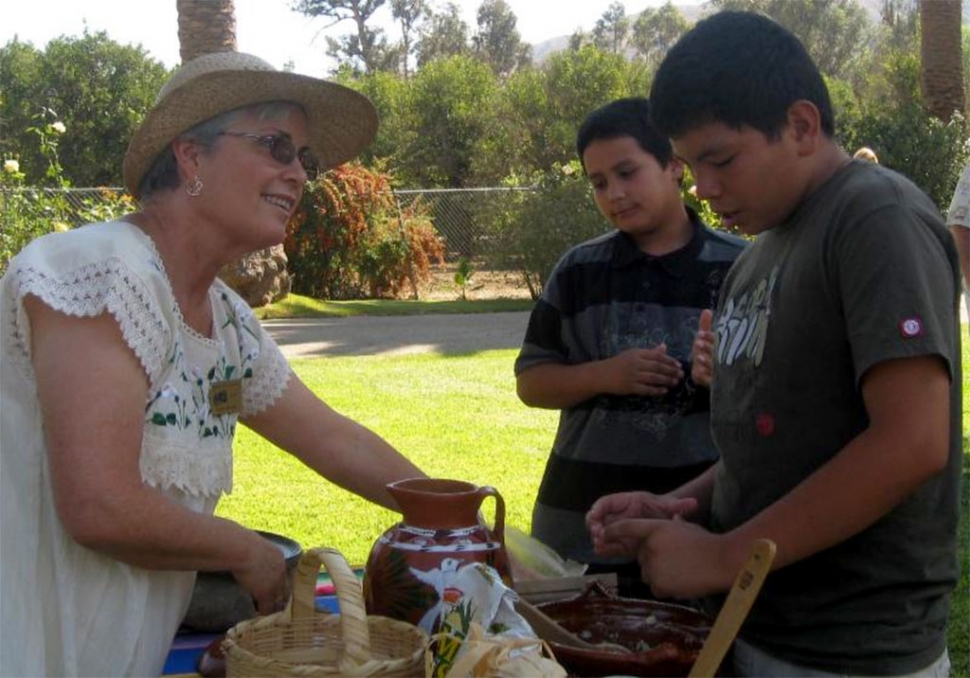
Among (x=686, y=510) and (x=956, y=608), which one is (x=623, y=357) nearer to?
(x=686, y=510)

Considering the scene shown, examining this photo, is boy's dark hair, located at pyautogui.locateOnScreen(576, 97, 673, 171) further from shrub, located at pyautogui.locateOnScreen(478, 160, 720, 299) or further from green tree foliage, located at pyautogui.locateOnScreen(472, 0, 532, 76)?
green tree foliage, located at pyautogui.locateOnScreen(472, 0, 532, 76)

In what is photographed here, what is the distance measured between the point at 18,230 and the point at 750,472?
8.53m

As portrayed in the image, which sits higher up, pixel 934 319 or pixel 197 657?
pixel 934 319

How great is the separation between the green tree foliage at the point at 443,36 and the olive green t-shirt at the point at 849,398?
63133 millimetres

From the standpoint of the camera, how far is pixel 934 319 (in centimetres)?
173

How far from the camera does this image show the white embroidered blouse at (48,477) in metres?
2.04

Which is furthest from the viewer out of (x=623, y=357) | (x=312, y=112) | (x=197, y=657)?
(x=623, y=357)

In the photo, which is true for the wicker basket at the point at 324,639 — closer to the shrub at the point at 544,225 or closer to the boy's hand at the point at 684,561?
the boy's hand at the point at 684,561

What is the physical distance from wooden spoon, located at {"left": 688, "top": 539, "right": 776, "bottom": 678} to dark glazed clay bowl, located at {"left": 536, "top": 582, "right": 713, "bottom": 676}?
15 centimetres

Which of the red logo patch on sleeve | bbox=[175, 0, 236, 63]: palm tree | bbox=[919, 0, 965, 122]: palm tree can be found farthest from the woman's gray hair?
bbox=[919, 0, 965, 122]: palm tree

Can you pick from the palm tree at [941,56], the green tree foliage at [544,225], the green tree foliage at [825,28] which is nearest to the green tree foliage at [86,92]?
the green tree foliage at [544,225]

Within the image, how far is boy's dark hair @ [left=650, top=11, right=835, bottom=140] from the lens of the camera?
6.27 ft

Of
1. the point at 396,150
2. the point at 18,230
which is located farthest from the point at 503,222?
the point at 396,150

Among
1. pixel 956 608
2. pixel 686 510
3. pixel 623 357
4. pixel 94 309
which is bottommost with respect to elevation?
pixel 956 608
